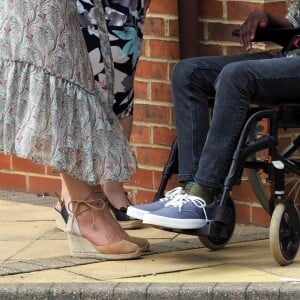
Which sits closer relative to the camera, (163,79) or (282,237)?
(282,237)

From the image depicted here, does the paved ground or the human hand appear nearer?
the paved ground

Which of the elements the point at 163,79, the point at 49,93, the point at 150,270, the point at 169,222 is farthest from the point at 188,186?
the point at 163,79

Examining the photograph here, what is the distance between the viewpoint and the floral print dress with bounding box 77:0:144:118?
565cm

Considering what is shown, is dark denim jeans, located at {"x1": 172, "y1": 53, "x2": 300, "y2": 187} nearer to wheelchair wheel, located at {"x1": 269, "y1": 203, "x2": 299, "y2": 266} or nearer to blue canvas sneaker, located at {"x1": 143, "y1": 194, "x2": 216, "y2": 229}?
blue canvas sneaker, located at {"x1": 143, "y1": 194, "x2": 216, "y2": 229}

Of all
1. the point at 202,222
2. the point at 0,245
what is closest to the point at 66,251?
the point at 0,245

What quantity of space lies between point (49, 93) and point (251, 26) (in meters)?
1.06

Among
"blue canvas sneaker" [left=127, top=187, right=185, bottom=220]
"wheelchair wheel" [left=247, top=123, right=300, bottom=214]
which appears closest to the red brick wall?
"wheelchair wheel" [left=247, top=123, right=300, bottom=214]

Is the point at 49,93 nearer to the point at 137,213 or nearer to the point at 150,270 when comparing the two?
the point at 137,213

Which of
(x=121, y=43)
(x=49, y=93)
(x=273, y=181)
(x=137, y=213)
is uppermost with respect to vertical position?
(x=121, y=43)

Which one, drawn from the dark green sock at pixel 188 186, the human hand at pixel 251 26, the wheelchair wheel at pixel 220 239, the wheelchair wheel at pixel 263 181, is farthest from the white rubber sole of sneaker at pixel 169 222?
the human hand at pixel 251 26

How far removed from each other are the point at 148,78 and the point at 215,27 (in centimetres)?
51

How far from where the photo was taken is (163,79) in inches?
266

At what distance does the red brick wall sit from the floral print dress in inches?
21.3

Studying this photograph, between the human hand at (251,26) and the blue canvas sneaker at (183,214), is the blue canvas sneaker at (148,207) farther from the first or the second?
the human hand at (251,26)
